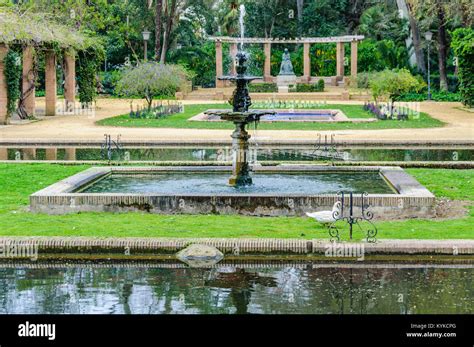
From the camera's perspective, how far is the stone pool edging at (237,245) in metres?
11.6

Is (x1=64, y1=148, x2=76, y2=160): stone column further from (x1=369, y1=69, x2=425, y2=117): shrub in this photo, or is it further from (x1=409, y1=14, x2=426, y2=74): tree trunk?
(x1=409, y1=14, x2=426, y2=74): tree trunk

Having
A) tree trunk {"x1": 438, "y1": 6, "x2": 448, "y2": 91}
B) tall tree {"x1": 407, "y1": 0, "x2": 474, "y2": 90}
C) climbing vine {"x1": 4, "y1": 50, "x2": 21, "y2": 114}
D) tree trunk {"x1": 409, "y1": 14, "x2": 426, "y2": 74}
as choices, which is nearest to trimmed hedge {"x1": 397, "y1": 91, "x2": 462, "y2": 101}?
tree trunk {"x1": 438, "y1": 6, "x2": 448, "y2": 91}

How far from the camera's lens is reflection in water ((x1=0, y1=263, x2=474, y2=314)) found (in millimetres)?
9695

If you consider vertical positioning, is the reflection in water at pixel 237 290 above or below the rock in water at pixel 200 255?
below

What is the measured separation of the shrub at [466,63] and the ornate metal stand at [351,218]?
82.4 feet

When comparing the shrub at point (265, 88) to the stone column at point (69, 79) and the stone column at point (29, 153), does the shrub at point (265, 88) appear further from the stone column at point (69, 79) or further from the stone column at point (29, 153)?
the stone column at point (29, 153)

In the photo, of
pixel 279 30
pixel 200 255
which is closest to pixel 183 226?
pixel 200 255

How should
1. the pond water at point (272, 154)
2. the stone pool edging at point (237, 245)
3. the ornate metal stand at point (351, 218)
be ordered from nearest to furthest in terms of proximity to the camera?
the stone pool edging at point (237, 245), the ornate metal stand at point (351, 218), the pond water at point (272, 154)

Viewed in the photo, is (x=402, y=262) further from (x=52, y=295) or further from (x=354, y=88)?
(x=354, y=88)

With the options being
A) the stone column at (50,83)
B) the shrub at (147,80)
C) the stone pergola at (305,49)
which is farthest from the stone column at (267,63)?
the stone column at (50,83)

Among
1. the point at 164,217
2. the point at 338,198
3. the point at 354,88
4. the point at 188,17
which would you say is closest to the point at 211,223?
the point at 164,217

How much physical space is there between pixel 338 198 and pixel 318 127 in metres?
16.4

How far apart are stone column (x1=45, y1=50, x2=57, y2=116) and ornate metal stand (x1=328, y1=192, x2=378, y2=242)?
75.2ft

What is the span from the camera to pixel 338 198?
1391 cm
